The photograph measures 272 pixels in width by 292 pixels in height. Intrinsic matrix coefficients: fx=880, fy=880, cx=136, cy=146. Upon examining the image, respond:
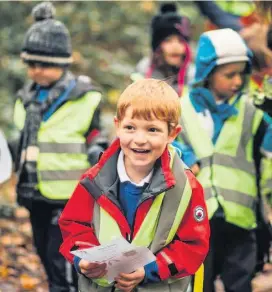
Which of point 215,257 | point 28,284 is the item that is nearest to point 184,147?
point 215,257

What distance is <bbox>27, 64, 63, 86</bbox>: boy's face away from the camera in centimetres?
597

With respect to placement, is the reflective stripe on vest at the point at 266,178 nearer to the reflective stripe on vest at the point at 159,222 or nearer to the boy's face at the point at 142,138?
the reflective stripe on vest at the point at 159,222

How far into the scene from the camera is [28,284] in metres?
7.21

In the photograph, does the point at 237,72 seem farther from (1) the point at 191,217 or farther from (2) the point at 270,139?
(1) the point at 191,217

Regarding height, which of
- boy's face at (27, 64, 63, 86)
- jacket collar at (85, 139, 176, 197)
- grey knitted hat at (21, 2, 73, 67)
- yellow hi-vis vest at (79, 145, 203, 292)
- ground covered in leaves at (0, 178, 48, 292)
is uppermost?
grey knitted hat at (21, 2, 73, 67)

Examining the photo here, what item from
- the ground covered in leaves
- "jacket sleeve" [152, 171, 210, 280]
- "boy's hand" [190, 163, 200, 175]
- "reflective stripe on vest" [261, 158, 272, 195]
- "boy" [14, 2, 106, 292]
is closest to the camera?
"jacket sleeve" [152, 171, 210, 280]

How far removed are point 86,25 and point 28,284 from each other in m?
6.26

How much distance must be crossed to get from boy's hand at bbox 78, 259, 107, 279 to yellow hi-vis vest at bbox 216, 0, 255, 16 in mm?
4193

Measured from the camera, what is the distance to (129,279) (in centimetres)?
392

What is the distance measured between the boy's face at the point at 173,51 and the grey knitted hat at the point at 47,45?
877mm

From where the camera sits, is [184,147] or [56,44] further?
[56,44]

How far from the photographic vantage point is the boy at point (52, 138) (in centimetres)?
587

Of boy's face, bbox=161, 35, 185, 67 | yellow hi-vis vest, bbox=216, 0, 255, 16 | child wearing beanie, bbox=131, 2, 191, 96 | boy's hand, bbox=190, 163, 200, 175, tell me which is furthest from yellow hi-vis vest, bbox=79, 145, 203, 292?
yellow hi-vis vest, bbox=216, 0, 255, 16

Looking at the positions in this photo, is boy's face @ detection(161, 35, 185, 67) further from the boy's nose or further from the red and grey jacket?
the boy's nose
